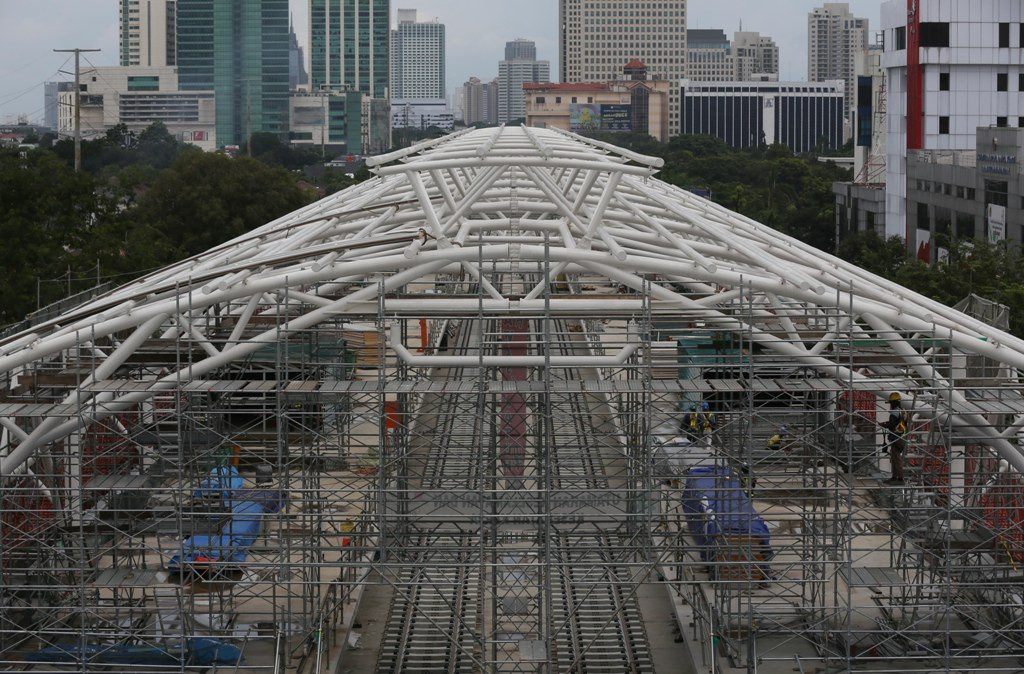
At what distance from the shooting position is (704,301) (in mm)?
16578

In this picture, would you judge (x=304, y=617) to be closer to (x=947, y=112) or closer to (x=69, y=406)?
(x=69, y=406)

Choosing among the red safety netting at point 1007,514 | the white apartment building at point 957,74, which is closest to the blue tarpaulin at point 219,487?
the red safety netting at point 1007,514

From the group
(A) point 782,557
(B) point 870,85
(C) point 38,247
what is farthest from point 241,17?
(A) point 782,557

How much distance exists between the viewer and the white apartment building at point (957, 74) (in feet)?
163

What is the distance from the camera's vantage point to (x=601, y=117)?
536ft

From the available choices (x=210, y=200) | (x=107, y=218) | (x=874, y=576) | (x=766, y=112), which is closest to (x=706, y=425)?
(x=874, y=576)

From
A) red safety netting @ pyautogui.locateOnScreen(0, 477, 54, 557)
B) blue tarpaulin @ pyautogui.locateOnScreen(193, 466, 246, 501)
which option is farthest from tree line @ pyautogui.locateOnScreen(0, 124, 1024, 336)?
blue tarpaulin @ pyautogui.locateOnScreen(193, 466, 246, 501)

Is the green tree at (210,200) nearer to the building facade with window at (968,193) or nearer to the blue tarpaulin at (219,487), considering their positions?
the building facade with window at (968,193)

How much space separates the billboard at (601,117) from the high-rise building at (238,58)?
39.8 meters

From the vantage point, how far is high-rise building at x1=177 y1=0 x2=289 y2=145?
605 ft

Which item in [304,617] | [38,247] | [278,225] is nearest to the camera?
[304,617]

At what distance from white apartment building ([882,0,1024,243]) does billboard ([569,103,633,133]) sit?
110538 millimetres

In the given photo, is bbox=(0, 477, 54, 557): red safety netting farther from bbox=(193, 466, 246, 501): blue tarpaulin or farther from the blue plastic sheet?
bbox=(193, 466, 246, 501): blue tarpaulin

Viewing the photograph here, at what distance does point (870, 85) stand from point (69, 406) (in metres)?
59.4
